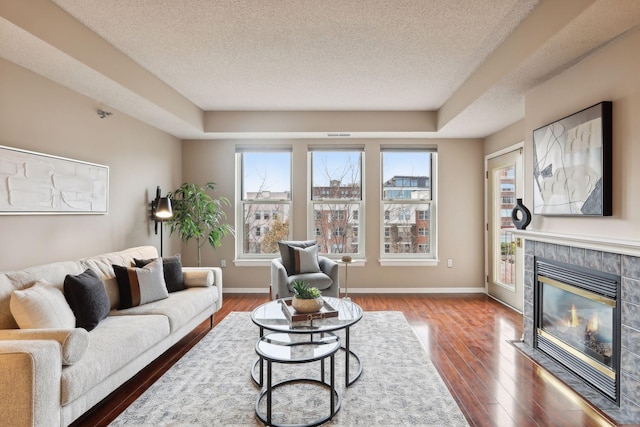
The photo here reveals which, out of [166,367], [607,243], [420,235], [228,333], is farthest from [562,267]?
[166,367]

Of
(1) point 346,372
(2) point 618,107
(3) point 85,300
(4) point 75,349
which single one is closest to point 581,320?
(2) point 618,107

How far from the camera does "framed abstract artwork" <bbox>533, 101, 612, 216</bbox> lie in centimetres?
232

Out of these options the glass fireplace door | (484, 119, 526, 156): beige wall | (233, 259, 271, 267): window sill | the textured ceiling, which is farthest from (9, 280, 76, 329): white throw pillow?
(484, 119, 526, 156): beige wall

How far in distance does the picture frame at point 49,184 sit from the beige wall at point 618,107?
4.27 meters

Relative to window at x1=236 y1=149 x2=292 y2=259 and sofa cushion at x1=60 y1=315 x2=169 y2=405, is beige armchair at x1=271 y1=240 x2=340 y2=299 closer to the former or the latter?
window at x1=236 y1=149 x2=292 y2=259

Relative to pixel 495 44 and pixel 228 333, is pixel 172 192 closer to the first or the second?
pixel 228 333

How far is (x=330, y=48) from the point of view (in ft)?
9.89

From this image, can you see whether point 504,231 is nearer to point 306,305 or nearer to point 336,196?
point 336,196

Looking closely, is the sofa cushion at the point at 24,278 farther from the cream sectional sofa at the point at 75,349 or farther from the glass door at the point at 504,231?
the glass door at the point at 504,231

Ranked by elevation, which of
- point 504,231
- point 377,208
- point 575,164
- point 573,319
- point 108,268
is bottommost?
point 573,319

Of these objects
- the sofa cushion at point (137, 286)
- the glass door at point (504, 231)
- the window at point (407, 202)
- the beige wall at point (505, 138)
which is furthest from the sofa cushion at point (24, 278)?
the beige wall at point (505, 138)

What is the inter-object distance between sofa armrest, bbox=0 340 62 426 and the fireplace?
131 inches

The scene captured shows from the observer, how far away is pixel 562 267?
2.80 metres

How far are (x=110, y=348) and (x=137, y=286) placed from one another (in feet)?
3.09
